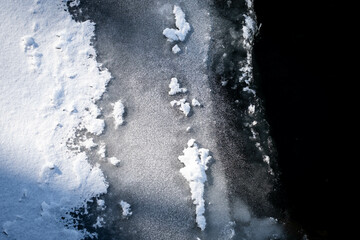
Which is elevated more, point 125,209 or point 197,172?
point 197,172

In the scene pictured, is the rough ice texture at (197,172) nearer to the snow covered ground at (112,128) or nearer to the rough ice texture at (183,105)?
the snow covered ground at (112,128)

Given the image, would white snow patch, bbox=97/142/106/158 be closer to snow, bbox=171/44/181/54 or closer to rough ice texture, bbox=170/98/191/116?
rough ice texture, bbox=170/98/191/116

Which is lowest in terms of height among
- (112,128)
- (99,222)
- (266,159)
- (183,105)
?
(99,222)

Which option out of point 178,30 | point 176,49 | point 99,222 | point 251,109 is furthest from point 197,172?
point 178,30

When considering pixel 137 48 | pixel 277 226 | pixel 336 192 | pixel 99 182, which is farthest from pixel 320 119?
pixel 99 182

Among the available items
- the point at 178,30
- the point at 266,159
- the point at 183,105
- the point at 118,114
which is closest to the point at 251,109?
the point at 266,159

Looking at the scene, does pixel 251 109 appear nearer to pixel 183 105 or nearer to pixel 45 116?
pixel 183 105

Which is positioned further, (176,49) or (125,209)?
(176,49)
